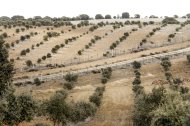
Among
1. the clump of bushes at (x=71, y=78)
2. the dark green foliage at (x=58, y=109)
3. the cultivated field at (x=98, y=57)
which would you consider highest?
the dark green foliage at (x=58, y=109)

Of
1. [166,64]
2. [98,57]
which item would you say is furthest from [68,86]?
[98,57]

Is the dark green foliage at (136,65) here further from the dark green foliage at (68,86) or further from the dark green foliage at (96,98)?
the dark green foliage at (96,98)

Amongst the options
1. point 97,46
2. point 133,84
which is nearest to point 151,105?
point 133,84

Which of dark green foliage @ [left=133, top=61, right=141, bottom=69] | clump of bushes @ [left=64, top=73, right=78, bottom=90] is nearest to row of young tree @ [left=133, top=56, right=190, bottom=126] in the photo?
dark green foliage @ [left=133, top=61, right=141, bottom=69]

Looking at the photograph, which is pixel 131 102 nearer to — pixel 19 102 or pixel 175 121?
pixel 19 102

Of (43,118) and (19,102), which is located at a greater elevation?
(19,102)

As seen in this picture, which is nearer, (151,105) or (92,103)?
(151,105)

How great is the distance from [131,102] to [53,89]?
63.9 ft

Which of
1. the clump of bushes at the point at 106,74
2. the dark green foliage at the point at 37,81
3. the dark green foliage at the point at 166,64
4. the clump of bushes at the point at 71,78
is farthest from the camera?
the dark green foliage at the point at 166,64

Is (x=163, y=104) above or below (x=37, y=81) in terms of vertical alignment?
above

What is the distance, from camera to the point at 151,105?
7531 centimetres

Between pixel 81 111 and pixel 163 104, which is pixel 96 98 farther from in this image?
pixel 163 104

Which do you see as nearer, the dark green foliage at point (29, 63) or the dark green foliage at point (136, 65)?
the dark green foliage at point (136, 65)

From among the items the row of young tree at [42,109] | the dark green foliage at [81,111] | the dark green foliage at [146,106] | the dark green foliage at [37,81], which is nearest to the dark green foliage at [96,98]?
the row of young tree at [42,109]
